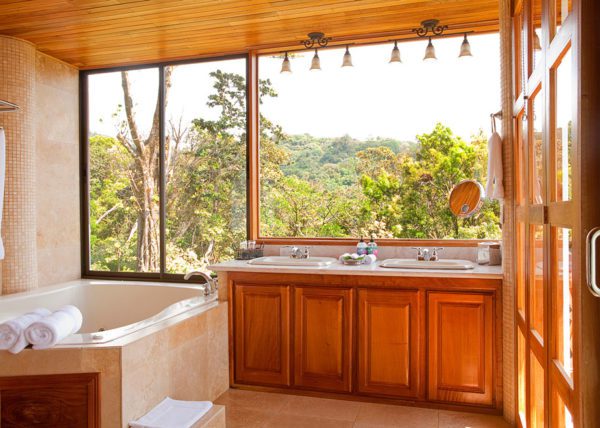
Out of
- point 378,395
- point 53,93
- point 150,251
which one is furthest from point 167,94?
point 378,395

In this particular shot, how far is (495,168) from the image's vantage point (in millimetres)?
2852

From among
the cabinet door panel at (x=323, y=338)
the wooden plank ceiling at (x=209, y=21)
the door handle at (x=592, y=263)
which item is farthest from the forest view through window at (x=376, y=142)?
the door handle at (x=592, y=263)

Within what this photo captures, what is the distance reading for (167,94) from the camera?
448 cm

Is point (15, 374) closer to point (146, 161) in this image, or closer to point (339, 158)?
point (146, 161)

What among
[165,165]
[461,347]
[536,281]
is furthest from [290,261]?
[536,281]

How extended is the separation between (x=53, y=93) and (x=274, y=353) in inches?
113

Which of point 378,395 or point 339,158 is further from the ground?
point 339,158

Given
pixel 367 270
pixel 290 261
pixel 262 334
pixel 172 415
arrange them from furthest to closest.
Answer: pixel 290 261
pixel 262 334
pixel 367 270
pixel 172 415

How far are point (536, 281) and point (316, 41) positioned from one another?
2548 mm

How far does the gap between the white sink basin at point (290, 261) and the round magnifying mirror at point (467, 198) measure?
96cm

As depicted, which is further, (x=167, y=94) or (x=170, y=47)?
(x=167, y=94)

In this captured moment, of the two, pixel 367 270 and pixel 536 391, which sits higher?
pixel 367 270

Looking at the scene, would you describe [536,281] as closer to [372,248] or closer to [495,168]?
[495,168]

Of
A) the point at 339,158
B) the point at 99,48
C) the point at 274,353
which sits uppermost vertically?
the point at 99,48
